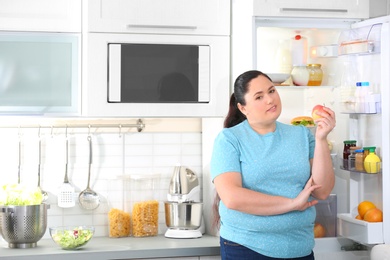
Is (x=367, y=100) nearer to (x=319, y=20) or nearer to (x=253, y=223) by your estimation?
(x=319, y=20)

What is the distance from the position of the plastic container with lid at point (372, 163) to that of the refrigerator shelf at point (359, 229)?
0.24 m

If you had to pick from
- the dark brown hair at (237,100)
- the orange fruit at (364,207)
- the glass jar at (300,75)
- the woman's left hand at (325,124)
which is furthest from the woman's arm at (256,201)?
the glass jar at (300,75)

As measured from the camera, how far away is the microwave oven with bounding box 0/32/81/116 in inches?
129

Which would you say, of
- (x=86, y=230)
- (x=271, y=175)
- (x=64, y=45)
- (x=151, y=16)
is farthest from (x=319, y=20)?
(x=86, y=230)

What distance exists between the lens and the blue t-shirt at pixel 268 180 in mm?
2627

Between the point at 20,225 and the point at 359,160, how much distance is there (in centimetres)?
158

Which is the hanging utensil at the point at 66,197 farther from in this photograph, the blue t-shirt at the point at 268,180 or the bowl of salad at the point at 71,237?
the blue t-shirt at the point at 268,180

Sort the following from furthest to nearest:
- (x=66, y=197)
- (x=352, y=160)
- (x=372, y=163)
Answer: (x=66, y=197)
(x=352, y=160)
(x=372, y=163)

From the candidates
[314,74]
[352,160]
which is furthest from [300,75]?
[352,160]

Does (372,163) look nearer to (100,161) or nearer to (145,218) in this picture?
(145,218)

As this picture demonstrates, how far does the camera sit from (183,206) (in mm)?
3453

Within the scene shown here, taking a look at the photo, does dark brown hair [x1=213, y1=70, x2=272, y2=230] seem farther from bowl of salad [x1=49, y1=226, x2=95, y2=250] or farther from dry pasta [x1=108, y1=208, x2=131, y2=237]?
bowl of salad [x1=49, y1=226, x2=95, y2=250]

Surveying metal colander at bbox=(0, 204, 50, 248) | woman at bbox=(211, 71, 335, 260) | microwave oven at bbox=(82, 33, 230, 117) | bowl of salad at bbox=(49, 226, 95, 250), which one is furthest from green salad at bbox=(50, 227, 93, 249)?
woman at bbox=(211, 71, 335, 260)

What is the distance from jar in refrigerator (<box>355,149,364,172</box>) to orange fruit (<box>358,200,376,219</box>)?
0.18 m
